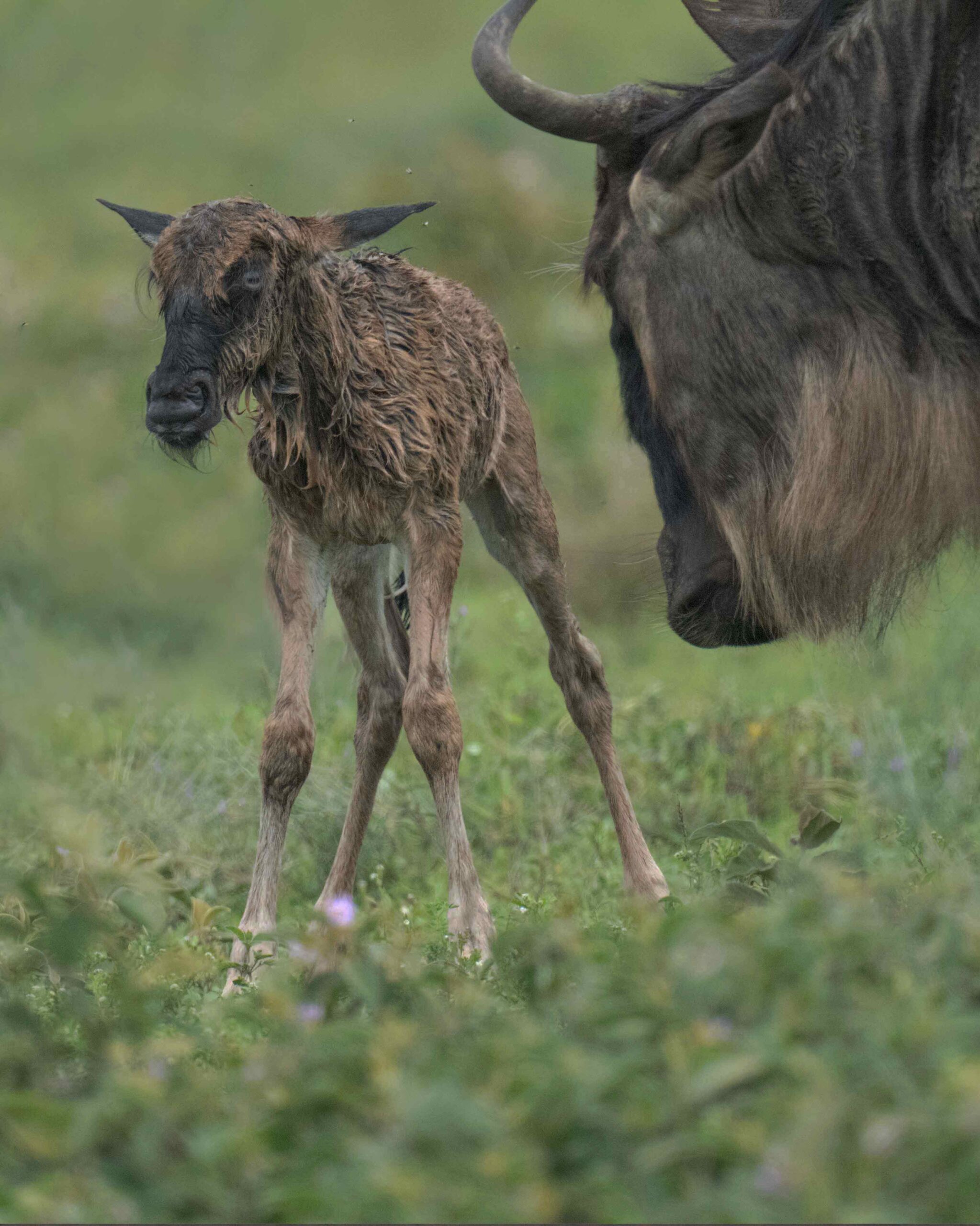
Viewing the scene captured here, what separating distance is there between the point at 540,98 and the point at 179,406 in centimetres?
128

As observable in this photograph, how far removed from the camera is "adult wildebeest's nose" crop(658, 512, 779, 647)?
4492mm

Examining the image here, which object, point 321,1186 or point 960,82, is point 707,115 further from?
point 321,1186

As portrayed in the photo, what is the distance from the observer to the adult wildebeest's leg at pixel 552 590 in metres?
5.52

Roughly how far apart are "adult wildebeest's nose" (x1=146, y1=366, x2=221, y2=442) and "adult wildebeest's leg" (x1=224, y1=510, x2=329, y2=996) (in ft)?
2.82

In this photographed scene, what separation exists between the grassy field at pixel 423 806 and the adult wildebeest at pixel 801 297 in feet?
1.50

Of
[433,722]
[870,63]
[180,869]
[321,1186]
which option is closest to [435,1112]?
[321,1186]

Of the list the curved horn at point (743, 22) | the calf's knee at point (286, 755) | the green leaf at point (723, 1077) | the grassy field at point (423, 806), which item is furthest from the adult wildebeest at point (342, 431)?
the green leaf at point (723, 1077)

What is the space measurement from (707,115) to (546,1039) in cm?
275

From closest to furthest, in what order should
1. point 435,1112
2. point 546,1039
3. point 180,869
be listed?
point 435,1112 < point 546,1039 < point 180,869

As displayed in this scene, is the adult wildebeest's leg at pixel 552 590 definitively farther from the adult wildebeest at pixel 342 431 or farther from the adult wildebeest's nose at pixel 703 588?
the adult wildebeest's nose at pixel 703 588

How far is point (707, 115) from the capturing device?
4098mm

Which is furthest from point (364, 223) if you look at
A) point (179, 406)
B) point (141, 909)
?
point (141, 909)

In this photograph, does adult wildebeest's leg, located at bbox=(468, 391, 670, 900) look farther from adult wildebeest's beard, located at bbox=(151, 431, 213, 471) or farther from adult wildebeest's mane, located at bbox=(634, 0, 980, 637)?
adult wildebeest's beard, located at bbox=(151, 431, 213, 471)

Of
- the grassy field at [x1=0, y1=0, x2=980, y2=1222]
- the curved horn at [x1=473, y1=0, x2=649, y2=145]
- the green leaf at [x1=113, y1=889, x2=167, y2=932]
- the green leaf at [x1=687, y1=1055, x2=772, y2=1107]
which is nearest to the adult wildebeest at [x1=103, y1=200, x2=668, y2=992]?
the grassy field at [x1=0, y1=0, x2=980, y2=1222]
